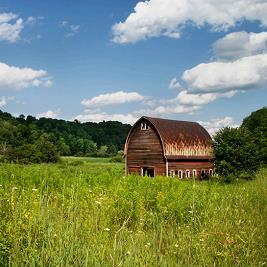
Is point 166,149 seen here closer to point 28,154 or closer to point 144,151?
point 144,151

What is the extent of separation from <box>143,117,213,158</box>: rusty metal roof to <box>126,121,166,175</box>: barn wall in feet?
2.04

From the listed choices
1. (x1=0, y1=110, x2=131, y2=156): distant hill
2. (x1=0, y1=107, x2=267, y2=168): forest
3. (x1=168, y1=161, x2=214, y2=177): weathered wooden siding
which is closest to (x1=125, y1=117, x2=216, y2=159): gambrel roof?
(x1=168, y1=161, x2=214, y2=177): weathered wooden siding

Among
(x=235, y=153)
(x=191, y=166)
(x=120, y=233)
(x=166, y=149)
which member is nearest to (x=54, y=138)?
(x=191, y=166)

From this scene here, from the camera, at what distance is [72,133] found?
471ft

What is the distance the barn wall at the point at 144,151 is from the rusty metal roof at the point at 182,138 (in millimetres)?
621

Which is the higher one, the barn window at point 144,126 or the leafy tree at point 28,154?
the barn window at point 144,126

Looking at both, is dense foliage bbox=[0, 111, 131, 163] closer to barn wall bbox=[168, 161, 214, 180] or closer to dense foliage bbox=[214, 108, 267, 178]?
barn wall bbox=[168, 161, 214, 180]

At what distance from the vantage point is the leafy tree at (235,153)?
3362 cm

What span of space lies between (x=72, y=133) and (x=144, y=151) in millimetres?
108469

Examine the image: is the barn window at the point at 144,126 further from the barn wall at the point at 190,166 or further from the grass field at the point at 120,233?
the grass field at the point at 120,233

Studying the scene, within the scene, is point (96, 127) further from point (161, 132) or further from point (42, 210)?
point (42, 210)

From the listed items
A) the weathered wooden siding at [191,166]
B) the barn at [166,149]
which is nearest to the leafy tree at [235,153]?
the barn at [166,149]

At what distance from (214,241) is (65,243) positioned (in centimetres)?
264

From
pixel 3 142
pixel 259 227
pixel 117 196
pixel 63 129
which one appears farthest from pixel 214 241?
pixel 63 129
